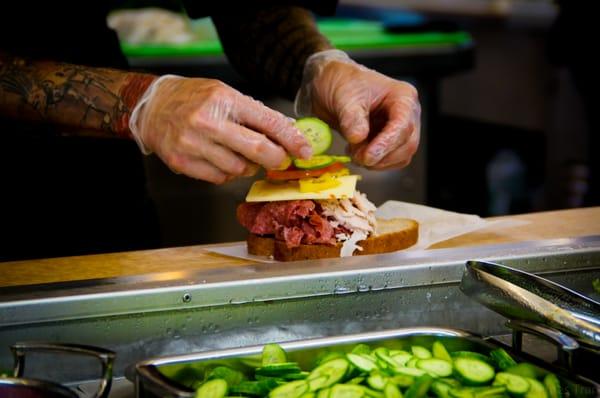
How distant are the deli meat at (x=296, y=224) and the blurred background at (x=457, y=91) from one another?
91.4 inches

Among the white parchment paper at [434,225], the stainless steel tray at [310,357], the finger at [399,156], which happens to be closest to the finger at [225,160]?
the white parchment paper at [434,225]

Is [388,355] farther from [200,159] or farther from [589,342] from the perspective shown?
[200,159]

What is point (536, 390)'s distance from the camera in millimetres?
1478

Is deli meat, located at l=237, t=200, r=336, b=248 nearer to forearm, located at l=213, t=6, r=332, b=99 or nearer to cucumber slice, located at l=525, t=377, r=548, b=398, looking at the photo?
forearm, located at l=213, t=6, r=332, b=99

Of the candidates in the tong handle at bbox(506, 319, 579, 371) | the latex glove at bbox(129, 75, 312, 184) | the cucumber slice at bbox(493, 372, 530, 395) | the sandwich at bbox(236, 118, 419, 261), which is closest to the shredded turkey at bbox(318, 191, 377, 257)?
the sandwich at bbox(236, 118, 419, 261)

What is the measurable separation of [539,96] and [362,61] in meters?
3.02

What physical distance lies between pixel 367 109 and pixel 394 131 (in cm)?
13

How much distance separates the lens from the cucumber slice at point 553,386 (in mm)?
1484

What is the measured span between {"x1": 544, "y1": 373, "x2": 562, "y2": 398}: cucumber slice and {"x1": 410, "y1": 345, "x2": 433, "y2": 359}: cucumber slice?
20 centimetres

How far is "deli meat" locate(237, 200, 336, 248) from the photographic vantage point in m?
2.39

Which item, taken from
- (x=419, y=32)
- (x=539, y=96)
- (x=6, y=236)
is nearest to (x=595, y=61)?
(x=539, y=96)

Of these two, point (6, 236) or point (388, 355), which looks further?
point (6, 236)

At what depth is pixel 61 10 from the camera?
9.31ft

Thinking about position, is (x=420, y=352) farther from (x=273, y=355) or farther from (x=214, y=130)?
(x=214, y=130)
